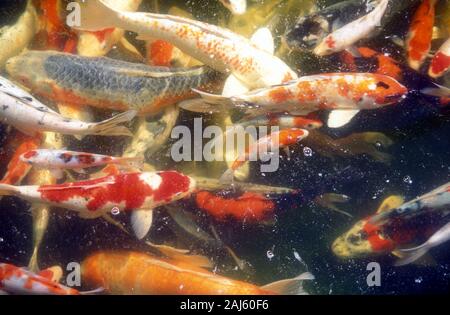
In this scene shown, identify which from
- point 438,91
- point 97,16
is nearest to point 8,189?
point 97,16

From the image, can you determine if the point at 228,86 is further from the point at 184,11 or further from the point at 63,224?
the point at 63,224

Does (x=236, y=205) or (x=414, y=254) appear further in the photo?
(x=236, y=205)

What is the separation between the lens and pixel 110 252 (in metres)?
3.13

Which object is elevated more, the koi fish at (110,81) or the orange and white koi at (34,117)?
the koi fish at (110,81)

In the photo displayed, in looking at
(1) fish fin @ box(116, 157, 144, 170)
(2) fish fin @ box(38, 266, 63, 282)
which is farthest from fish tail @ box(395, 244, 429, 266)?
(2) fish fin @ box(38, 266, 63, 282)

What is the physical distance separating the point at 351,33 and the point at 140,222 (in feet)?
7.86

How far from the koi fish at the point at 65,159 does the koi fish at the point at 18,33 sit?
4.16ft

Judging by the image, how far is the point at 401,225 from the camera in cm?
309

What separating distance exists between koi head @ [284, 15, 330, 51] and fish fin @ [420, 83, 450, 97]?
3.30ft

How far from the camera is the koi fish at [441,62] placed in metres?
3.11

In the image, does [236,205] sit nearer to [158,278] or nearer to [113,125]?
[158,278]

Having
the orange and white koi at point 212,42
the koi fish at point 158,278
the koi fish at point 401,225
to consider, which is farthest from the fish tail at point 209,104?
the koi fish at point 401,225

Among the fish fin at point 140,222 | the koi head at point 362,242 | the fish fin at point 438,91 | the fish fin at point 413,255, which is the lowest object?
the fish fin at point 413,255

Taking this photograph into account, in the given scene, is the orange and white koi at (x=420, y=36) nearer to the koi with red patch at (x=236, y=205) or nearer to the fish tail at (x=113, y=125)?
the koi with red patch at (x=236, y=205)
